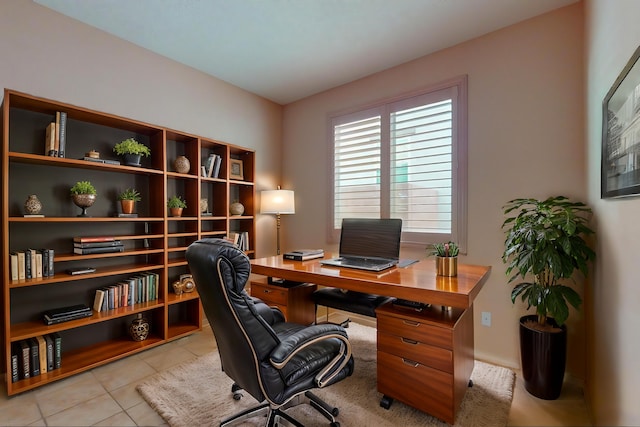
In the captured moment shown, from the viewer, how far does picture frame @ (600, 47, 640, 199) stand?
1011 millimetres

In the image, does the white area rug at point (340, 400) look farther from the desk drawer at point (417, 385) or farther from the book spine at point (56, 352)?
the book spine at point (56, 352)

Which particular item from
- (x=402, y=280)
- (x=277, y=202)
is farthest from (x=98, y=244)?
(x=402, y=280)

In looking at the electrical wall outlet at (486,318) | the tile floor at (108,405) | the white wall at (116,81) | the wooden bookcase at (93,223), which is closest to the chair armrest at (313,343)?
the tile floor at (108,405)

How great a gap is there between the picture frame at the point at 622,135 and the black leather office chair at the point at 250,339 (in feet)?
4.40

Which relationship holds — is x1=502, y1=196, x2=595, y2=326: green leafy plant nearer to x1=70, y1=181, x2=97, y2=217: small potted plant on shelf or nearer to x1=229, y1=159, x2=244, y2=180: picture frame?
x1=229, y1=159, x2=244, y2=180: picture frame

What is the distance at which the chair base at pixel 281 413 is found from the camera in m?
1.51

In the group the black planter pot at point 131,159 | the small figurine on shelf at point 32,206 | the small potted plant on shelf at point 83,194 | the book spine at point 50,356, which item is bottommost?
the book spine at point 50,356

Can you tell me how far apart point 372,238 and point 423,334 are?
0.78 meters

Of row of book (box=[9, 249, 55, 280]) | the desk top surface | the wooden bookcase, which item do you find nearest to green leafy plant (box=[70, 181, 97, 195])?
the wooden bookcase

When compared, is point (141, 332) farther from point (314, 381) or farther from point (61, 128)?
point (314, 381)

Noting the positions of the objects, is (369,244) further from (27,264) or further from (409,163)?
(27,264)

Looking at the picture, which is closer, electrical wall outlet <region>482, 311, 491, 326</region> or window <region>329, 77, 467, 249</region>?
electrical wall outlet <region>482, 311, 491, 326</region>

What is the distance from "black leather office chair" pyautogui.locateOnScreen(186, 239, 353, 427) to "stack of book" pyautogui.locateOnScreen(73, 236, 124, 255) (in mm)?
1483

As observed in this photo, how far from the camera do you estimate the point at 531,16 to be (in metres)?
2.21
